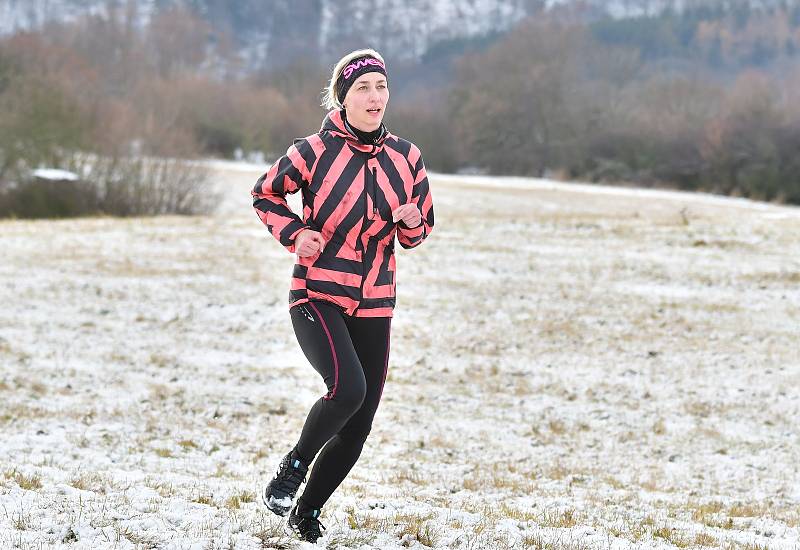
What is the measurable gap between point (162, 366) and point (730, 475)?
7.84 meters

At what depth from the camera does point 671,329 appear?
1648 centimetres

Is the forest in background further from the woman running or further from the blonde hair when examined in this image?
the woman running

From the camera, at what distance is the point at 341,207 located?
187 inches

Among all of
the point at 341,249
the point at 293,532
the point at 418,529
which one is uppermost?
the point at 341,249

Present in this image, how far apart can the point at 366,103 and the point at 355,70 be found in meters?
0.21

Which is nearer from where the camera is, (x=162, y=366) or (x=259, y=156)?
(x=162, y=366)

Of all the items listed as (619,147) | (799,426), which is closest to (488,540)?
(799,426)

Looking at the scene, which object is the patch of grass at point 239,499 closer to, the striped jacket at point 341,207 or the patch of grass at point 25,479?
the patch of grass at point 25,479

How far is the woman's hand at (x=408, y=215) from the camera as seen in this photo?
4781 millimetres

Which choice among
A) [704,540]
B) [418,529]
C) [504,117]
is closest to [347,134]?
[418,529]

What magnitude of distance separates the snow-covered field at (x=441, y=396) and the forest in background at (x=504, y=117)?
17.8m

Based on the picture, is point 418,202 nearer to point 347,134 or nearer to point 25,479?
point 347,134

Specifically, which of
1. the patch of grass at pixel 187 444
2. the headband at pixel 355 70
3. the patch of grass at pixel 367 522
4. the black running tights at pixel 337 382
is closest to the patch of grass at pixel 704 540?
the patch of grass at pixel 367 522

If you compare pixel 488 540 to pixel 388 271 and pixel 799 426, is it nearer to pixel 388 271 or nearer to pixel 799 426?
pixel 388 271
